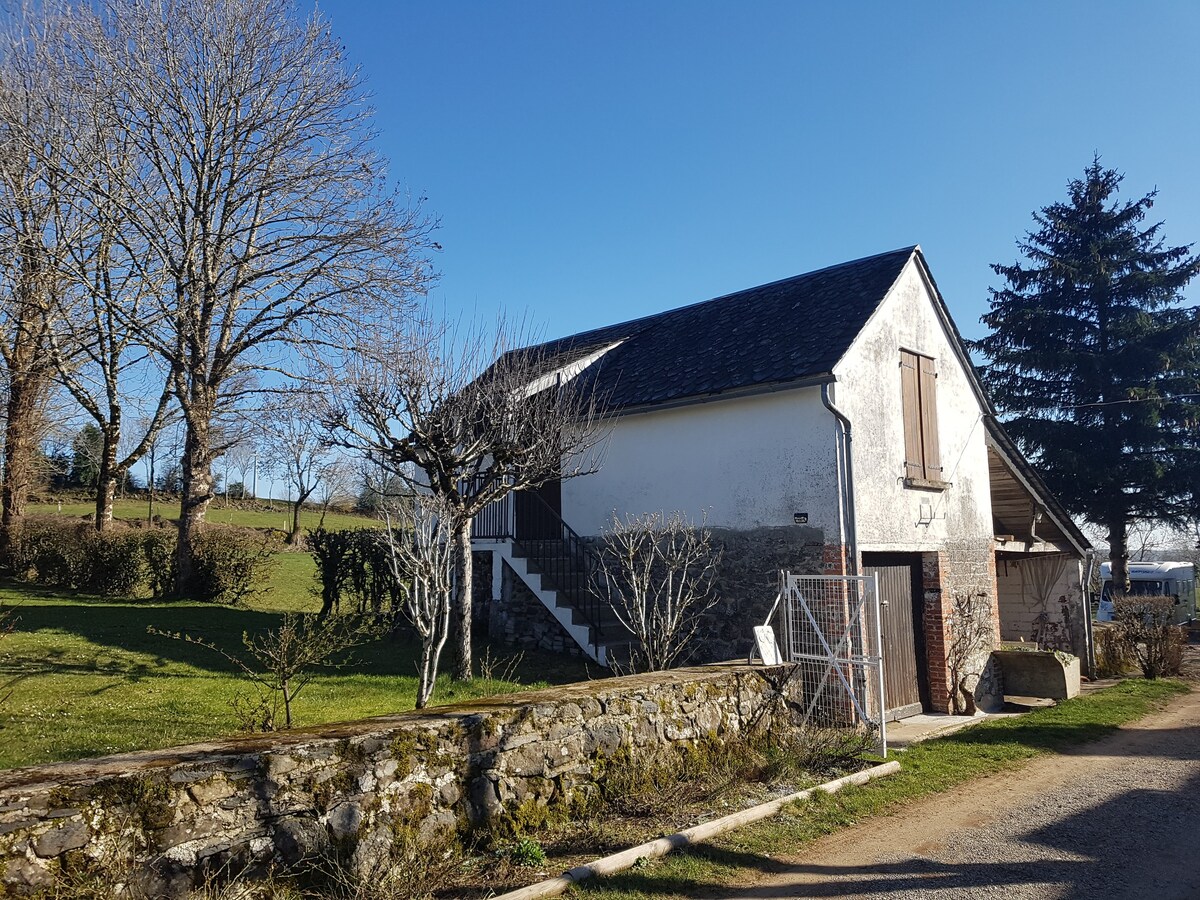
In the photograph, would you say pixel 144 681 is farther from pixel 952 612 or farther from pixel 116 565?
pixel 952 612

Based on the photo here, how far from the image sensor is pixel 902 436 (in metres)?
11.7

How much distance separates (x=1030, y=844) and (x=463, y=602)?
6.73m

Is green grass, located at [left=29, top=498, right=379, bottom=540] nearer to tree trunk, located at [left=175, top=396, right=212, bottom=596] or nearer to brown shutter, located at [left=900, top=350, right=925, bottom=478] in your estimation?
tree trunk, located at [left=175, top=396, right=212, bottom=596]

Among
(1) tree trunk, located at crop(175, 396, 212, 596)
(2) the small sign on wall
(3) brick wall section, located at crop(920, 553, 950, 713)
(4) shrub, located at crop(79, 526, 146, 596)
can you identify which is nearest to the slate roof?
(2) the small sign on wall

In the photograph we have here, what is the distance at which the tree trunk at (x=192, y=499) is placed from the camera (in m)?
14.8

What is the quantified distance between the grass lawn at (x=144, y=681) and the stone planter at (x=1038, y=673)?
7.66m

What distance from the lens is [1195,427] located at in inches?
934

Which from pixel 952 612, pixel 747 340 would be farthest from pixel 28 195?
pixel 952 612

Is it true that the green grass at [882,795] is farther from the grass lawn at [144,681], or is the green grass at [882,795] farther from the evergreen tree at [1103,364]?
the evergreen tree at [1103,364]

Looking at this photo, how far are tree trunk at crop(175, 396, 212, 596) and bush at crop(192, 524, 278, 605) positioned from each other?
11 centimetres

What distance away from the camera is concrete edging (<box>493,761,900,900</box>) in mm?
4762

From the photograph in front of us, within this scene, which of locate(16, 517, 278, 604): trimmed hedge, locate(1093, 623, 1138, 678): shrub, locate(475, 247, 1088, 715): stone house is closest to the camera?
locate(475, 247, 1088, 715): stone house

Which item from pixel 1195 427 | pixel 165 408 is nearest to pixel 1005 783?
pixel 165 408

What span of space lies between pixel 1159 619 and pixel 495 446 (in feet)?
50.7
